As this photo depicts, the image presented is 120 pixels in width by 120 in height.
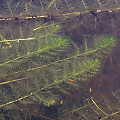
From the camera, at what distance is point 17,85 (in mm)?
3318

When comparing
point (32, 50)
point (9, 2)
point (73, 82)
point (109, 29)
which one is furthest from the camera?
point (9, 2)

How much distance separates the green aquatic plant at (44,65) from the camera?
127 inches

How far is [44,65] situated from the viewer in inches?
139

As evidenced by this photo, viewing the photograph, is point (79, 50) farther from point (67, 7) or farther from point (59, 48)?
point (67, 7)

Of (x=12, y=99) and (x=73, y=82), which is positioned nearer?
(x=12, y=99)

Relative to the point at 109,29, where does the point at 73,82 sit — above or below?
below

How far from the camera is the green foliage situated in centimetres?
324

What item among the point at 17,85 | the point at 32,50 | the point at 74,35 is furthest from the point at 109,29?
the point at 17,85

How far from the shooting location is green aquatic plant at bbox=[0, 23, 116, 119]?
127 inches

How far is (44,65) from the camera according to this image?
353 cm

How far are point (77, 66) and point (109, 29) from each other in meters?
1.33

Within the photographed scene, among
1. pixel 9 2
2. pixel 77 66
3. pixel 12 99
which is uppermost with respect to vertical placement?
pixel 9 2

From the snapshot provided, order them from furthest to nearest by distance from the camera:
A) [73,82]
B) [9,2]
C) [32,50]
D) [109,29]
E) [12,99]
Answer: [9,2] < [109,29] < [32,50] < [73,82] < [12,99]

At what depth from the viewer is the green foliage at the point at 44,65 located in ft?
10.6
